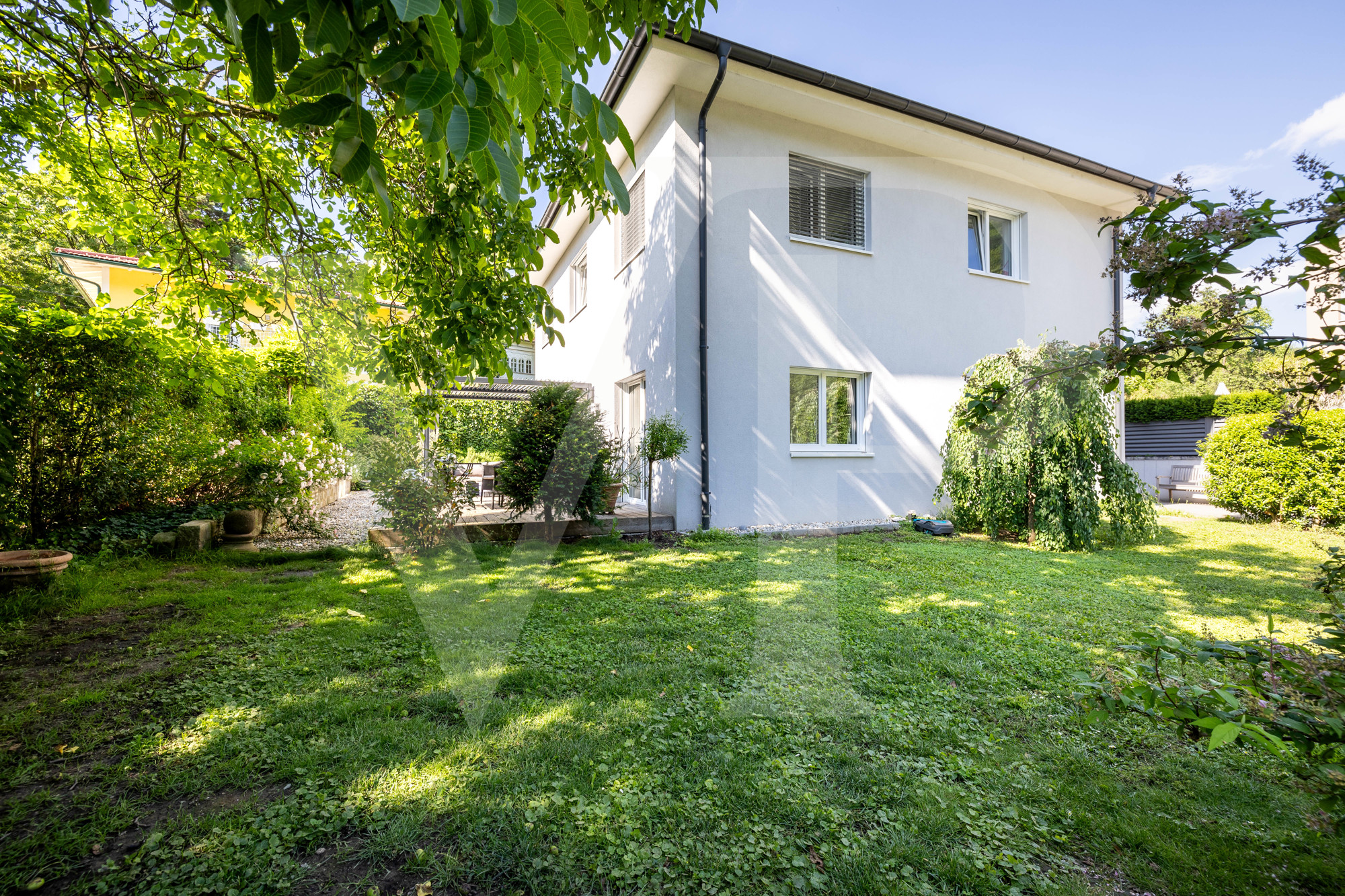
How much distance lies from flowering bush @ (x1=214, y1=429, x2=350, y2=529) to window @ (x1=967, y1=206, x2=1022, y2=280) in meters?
10.5

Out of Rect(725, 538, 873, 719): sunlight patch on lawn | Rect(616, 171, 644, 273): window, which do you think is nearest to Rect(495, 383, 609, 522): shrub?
Rect(725, 538, 873, 719): sunlight patch on lawn

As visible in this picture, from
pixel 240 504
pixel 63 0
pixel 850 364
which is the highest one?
pixel 63 0

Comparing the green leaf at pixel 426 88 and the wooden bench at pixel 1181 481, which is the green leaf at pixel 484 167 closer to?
the green leaf at pixel 426 88

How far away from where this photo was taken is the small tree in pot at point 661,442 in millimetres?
6797

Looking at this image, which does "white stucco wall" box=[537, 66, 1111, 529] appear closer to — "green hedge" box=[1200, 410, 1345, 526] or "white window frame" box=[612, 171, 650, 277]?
"white window frame" box=[612, 171, 650, 277]

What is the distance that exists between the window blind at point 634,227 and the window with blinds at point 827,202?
2258mm

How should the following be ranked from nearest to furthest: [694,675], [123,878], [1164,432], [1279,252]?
[1279,252], [123,878], [694,675], [1164,432]

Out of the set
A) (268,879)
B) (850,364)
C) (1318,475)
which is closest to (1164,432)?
(1318,475)

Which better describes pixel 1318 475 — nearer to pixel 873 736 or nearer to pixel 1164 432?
pixel 1164 432

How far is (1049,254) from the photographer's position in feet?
32.2

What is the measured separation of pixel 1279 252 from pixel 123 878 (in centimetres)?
362

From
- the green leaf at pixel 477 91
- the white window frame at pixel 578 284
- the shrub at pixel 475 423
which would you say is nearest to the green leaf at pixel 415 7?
the green leaf at pixel 477 91

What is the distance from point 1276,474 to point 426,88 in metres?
11.5

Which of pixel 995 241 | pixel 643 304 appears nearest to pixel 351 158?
pixel 643 304
